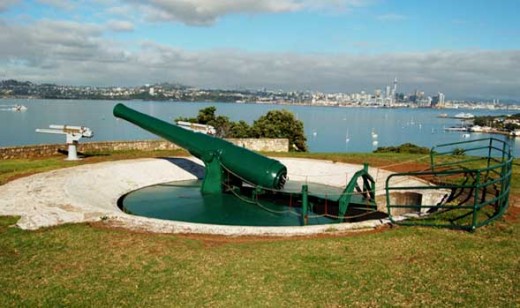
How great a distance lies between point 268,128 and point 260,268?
29.4 metres

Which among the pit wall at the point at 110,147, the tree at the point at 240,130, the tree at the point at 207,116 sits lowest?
the tree at the point at 240,130

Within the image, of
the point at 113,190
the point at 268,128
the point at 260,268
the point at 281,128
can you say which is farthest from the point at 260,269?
the point at 281,128

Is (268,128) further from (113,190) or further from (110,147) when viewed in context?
(113,190)

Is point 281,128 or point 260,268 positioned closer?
point 260,268

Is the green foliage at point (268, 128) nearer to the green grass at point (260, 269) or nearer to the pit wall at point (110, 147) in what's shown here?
the pit wall at point (110, 147)

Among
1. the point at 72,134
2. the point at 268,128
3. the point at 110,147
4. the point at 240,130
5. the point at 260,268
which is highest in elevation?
the point at 72,134

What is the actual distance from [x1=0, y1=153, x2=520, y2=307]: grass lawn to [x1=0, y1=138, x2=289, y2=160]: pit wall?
32.1 feet

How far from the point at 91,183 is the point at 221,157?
143 inches

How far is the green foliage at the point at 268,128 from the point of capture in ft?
113

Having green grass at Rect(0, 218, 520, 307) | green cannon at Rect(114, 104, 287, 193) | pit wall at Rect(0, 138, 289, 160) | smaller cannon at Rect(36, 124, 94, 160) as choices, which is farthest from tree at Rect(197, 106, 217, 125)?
green grass at Rect(0, 218, 520, 307)

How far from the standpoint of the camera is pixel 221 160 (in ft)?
37.7

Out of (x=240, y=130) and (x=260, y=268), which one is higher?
(x=260, y=268)

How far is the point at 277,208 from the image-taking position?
36.1 feet

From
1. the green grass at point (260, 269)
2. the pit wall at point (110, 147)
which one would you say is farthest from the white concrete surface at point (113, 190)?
the pit wall at point (110, 147)
